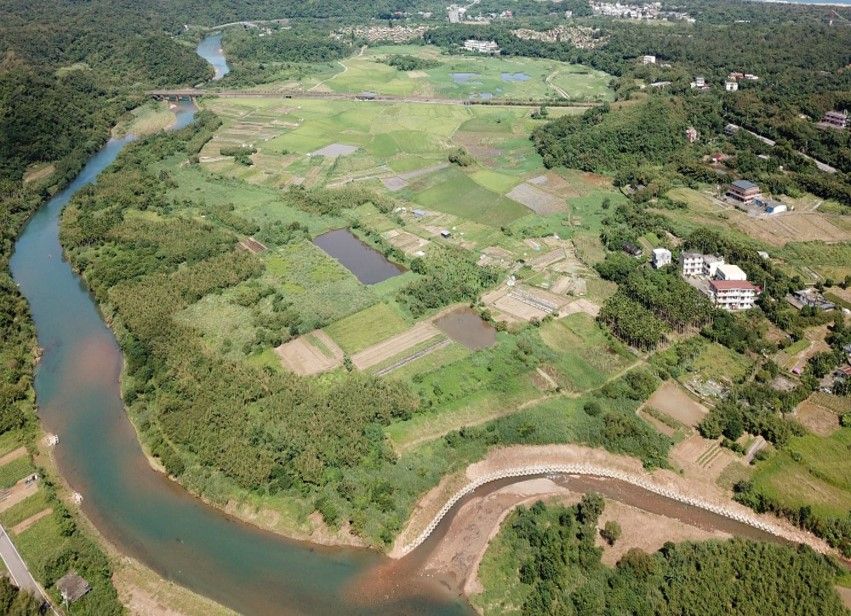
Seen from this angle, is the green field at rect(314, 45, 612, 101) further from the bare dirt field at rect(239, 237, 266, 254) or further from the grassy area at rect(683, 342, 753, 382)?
the grassy area at rect(683, 342, 753, 382)

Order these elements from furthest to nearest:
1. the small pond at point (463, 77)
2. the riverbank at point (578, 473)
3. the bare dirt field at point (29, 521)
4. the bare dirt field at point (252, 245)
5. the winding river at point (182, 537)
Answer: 1. the small pond at point (463, 77)
2. the bare dirt field at point (252, 245)
3. the bare dirt field at point (29, 521)
4. the riverbank at point (578, 473)
5. the winding river at point (182, 537)

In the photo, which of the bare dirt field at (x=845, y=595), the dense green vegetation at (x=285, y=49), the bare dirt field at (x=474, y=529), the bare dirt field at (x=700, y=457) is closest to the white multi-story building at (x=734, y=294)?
the bare dirt field at (x=700, y=457)

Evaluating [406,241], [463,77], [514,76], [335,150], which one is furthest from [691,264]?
[463,77]

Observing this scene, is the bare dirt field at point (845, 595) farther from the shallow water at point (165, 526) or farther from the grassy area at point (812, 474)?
the shallow water at point (165, 526)

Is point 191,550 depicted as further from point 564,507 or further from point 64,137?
point 64,137

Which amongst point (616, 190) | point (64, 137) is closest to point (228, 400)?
point (616, 190)

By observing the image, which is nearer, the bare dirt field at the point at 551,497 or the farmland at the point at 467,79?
the bare dirt field at the point at 551,497

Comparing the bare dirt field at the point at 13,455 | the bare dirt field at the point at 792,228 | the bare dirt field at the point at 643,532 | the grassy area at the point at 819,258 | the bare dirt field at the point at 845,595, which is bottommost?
the bare dirt field at the point at 792,228
